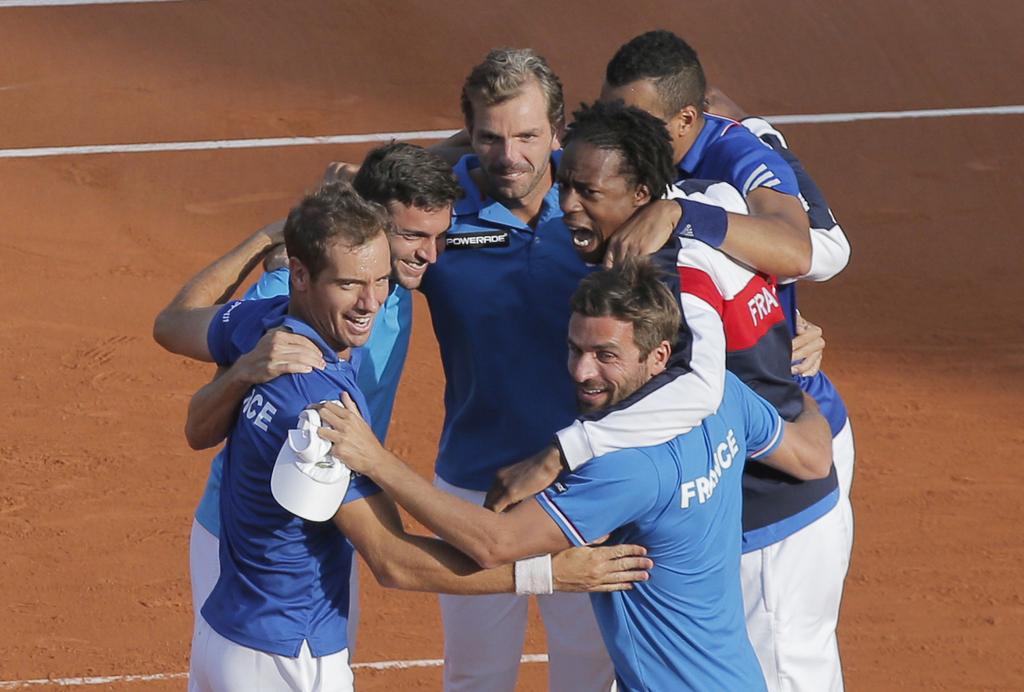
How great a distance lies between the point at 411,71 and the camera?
1387 centimetres

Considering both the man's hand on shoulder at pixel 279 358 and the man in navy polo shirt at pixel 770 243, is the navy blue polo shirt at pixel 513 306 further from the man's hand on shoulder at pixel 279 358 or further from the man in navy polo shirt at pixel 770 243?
the man's hand on shoulder at pixel 279 358

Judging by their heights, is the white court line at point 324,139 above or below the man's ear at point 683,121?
below

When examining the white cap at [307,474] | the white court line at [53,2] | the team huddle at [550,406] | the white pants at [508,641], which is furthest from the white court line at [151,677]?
the white court line at [53,2]

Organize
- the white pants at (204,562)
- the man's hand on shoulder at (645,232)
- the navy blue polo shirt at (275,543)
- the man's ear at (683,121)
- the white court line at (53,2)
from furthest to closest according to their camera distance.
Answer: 1. the white court line at (53,2)
2. the man's ear at (683,121)
3. the white pants at (204,562)
4. the man's hand on shoulder at (645,232)
5. the navy blue polo shirt at (275,543)

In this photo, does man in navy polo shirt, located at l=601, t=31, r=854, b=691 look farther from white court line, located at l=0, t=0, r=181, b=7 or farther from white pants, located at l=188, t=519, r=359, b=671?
white court line, located at l=0, t=0, r=181, b=7

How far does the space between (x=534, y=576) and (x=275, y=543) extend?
79 centimetres

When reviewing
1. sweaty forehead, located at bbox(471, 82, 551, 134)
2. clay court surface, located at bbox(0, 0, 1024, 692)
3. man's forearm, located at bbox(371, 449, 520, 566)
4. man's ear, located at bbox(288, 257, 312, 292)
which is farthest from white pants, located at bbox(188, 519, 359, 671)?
clay court surface, located at bbox(0, 0, 1024, 692)

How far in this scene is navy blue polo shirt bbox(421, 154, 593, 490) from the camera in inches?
212

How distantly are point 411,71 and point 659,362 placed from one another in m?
9.87

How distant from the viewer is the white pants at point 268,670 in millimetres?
4520

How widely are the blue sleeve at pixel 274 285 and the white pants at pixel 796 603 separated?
78.3 inches

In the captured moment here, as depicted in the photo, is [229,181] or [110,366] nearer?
[110,366]

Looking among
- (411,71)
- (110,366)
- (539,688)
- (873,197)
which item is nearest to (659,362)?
(539,688)

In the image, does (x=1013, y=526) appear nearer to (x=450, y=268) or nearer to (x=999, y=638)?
(x=999, y=638)
